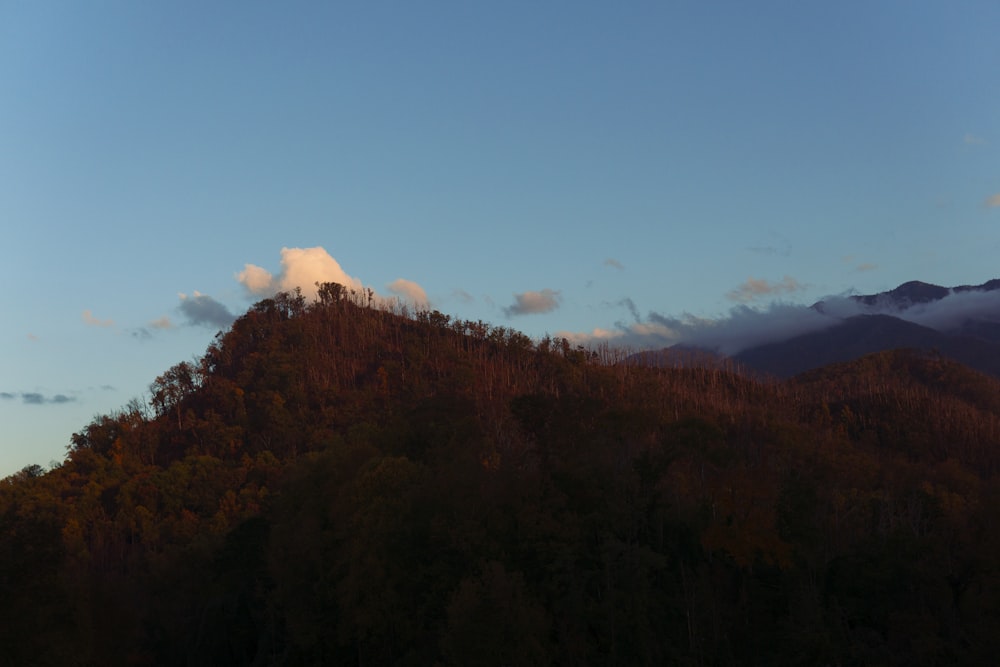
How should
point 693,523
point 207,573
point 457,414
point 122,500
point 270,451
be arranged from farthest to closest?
point 270,451 → point 122,500 → point 207,573 → point 457,414 → point 693,523

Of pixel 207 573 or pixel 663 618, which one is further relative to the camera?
pixel 207 573

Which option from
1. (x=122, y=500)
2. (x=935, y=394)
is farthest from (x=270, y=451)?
(x=935, y=394)

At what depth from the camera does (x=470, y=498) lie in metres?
53.2

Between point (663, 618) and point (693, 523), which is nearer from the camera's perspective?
point (663, 618)

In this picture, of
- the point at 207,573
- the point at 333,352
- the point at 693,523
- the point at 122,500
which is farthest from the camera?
the point at 333,352

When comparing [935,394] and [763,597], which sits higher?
[935,394]

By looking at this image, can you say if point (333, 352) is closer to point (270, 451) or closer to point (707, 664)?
point (270, 451)

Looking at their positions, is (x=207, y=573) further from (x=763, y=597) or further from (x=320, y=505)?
(x=763, y=597)

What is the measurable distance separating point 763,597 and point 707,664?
7065mm

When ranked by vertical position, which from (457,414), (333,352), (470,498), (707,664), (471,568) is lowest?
(707,664)

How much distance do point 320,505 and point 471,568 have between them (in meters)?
15.7

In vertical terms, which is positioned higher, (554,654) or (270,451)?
(270,451)

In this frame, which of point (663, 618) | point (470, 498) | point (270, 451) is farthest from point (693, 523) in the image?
point (270, 451)

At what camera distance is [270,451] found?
128000 millimetres
